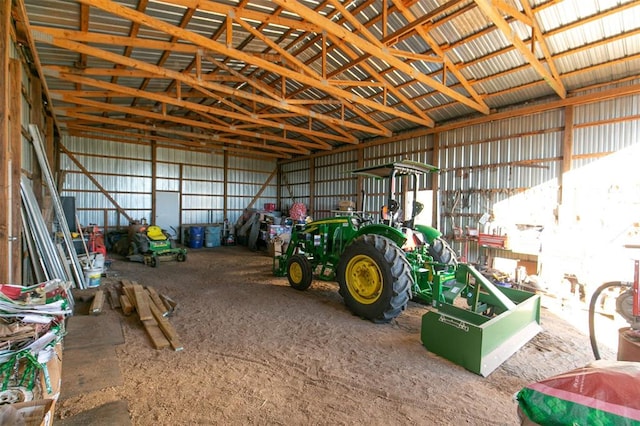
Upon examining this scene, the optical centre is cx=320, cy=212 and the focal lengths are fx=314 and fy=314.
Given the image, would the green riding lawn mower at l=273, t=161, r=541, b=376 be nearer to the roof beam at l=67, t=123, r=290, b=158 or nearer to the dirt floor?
the dirt floor

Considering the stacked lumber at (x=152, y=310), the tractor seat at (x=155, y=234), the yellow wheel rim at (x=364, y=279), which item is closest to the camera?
A: the stacked lumber at (x=152, y=310)

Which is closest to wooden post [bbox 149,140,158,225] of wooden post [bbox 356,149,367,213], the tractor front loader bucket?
wooden post [bbox 356,149,367,213]

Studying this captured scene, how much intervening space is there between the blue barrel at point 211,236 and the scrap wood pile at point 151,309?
6.89 m

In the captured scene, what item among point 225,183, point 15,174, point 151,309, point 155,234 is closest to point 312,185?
point 225,183

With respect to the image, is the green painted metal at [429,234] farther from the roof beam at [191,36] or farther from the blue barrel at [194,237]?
the blue barrel at [194,237]

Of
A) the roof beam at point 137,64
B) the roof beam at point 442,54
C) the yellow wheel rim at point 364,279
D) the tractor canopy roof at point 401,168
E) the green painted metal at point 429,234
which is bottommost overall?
the yellow wheel rim at point 364,279

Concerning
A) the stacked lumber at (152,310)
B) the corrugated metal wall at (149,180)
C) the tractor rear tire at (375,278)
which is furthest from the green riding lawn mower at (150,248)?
the tractor rear tire at (375,278)

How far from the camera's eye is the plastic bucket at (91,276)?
5.57m

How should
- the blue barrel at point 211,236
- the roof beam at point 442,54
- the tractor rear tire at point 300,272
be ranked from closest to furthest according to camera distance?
the roof beam at point 442,54 < the tractor rear tire at point 300,272 < the blue barrel at point 211,236

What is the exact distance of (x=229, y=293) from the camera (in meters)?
5.69

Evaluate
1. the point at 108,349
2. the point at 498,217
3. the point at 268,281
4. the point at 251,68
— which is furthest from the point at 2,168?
the point at 498,217

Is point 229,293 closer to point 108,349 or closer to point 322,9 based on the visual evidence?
point 108,349

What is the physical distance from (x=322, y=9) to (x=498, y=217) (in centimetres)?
606

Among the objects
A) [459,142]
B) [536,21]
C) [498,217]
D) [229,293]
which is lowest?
[229,293]
